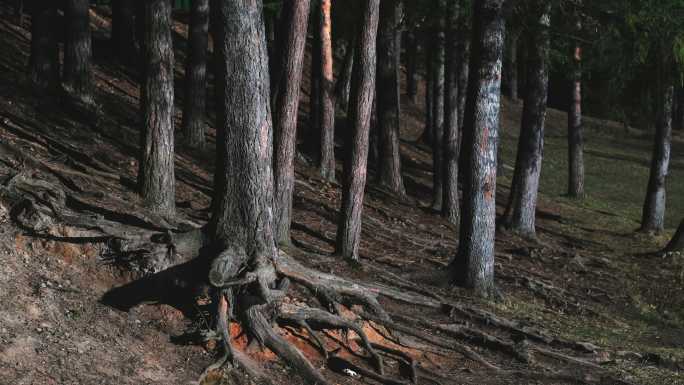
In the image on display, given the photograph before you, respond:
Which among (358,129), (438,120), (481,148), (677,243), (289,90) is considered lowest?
(677,243)

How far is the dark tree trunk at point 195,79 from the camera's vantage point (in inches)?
765

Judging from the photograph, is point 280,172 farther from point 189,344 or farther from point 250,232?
point 189,344

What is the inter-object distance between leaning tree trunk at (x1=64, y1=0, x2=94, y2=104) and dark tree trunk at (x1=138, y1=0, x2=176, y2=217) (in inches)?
249

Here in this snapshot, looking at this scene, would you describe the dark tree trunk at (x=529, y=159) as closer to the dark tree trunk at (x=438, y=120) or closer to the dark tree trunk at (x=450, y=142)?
the dark tree trunk at (x=450, y=142)

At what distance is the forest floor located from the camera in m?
8.70

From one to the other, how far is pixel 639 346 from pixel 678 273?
24.7ft

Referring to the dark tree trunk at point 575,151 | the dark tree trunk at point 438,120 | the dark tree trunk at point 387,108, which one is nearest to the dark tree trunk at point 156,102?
the dark tree trunk at point 438,120

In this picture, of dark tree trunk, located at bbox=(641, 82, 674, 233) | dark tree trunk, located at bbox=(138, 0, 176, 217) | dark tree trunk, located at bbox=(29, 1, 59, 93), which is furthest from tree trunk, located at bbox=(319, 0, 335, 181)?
dark tree trunk, located at bbox=(641, 82, 674, 233)

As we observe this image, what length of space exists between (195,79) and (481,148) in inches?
303

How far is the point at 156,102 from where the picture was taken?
1245cm

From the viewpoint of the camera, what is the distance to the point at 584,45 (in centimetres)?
1683

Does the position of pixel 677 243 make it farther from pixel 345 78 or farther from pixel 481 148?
pixel 345 78

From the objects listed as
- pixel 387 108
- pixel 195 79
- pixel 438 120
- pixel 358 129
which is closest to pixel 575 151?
pixel 438 120

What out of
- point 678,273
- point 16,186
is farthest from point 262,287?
point 678,273
